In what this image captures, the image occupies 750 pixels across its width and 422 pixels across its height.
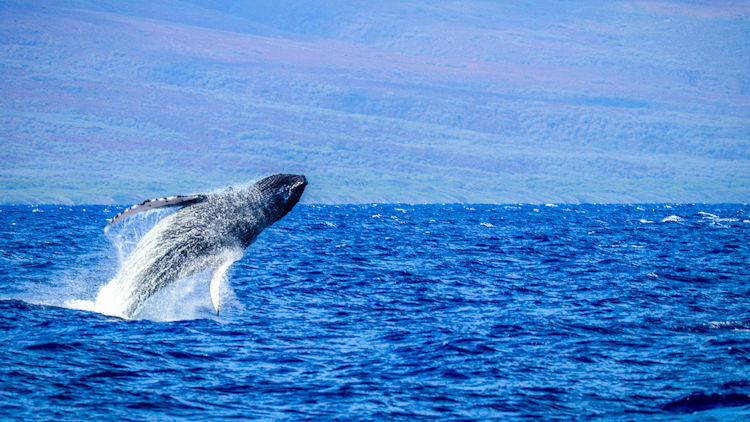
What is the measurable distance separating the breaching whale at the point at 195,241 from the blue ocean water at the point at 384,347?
2.76 ft

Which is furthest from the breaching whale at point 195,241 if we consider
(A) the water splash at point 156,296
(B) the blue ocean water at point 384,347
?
(B) the blue ocean water at point 384,347

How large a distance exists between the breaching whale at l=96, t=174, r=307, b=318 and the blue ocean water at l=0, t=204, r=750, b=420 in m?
0.84

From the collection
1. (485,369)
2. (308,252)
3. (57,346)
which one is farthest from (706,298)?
(308,252)

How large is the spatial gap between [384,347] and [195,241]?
3.91 meters

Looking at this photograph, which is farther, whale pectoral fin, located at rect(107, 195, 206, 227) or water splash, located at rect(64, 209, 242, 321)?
water splash, located at rect(64, 209, 242, 321)

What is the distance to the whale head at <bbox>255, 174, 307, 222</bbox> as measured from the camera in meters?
16.0

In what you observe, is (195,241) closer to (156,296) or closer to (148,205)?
(148,205)

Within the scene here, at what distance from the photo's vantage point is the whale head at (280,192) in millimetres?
15969

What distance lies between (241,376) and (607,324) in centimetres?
804

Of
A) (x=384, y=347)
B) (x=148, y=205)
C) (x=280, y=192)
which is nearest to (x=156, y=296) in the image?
(x=280, y=192)

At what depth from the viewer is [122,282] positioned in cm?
1580

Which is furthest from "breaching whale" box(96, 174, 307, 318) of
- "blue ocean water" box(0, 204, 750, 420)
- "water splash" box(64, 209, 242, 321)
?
"blue ocean water" box(0, 204, 750, 420)

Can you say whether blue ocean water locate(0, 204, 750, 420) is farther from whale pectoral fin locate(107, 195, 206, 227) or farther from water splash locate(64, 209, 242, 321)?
whale pectoral fin locate(107, 195, 206, 227)

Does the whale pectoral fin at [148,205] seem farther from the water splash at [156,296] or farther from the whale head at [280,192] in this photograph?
the whale head at [280,192]
